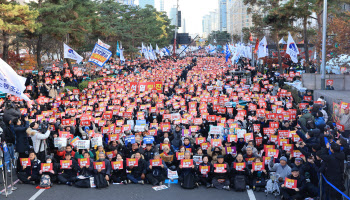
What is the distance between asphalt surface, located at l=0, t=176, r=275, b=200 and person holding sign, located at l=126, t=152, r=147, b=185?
0.22m

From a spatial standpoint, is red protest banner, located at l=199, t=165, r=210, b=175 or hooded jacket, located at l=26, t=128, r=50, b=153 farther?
hooded jacket, located at l=26, t=128, r=50, b=153

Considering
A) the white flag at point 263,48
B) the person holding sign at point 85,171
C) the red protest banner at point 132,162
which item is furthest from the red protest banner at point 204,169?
the white flag at point 263,48

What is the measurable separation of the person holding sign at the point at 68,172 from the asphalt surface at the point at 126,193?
0.52 ft

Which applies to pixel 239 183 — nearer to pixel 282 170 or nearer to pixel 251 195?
pixel 251 195

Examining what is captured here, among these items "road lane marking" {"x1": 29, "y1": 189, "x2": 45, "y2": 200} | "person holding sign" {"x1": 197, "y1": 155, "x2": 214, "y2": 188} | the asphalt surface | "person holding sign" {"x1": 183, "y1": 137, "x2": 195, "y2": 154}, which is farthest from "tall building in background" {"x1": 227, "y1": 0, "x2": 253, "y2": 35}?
"road lane marking" {"x1": 29, "y1": 189, "x2": 45, "y2": 200}

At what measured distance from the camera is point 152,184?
995cm

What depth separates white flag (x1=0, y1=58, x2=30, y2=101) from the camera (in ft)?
27.1

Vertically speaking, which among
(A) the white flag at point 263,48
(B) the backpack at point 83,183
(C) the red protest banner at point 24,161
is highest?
(A) the white flag at point 263,48

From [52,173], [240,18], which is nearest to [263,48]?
[52,173]

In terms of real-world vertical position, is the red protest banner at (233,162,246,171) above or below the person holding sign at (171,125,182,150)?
below

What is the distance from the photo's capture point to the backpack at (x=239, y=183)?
9.37 m

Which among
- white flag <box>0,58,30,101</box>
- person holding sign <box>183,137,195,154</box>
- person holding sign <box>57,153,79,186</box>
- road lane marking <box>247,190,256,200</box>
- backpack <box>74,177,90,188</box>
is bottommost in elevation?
road lane marking <box>247,190,256,200</box>

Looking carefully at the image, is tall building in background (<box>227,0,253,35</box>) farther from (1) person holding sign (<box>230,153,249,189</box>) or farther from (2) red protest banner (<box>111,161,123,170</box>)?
(2) red protest banner (<box>111,161,123,170</box>)

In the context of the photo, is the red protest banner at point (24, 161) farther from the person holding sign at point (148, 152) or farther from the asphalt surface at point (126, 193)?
the person holding sign at point (148, 152)
